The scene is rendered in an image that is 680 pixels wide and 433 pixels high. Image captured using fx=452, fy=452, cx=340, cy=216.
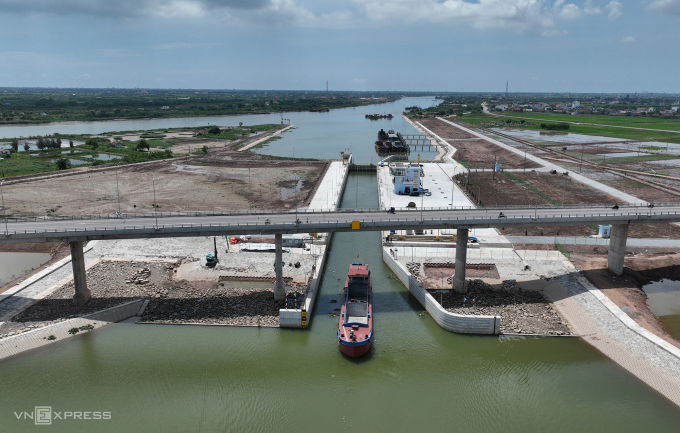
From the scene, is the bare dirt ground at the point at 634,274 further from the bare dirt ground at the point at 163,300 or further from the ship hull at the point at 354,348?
the bare dirt ground at the point at 163,300

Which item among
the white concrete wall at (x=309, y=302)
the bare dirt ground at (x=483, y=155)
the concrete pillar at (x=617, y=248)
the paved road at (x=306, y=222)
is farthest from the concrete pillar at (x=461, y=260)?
the bare dirt ground at (x=483, y=155)

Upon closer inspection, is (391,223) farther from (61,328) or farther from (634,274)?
(61,328)

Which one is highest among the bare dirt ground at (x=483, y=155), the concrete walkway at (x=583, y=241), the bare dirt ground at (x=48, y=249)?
the bare dirt ground at (x=483, y=155)

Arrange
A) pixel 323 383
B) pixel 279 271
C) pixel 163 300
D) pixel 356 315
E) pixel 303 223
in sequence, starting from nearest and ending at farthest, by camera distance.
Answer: pixel 323 383, pixel 356 315, pixel 279 271, pixel 303 223, pixel 163 300

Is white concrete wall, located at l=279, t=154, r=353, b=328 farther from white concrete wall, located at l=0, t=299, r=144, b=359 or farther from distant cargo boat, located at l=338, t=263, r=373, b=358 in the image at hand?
white concrete wall, located at l=0, t=299, r=144, b=359

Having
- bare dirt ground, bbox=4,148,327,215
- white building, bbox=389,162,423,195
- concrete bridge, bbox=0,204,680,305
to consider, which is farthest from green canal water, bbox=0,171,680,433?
white building, bbox=389,162,423,195

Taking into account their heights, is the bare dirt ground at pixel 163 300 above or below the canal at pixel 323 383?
above

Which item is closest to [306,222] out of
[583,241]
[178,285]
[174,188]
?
[178,285]
